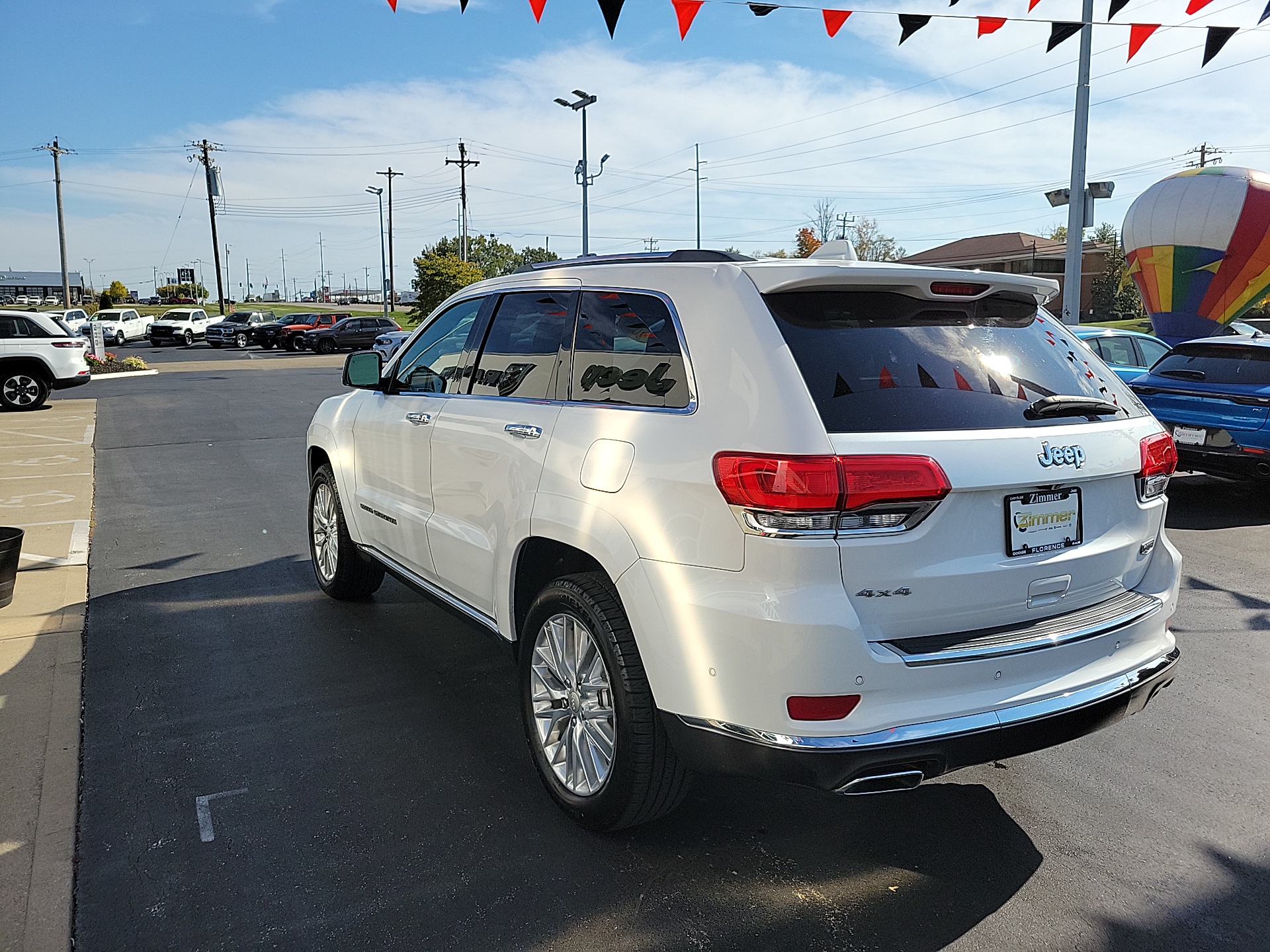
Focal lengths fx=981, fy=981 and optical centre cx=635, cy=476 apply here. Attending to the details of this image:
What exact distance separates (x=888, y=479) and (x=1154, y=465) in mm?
1239

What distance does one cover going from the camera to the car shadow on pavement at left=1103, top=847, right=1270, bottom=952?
2705 mm

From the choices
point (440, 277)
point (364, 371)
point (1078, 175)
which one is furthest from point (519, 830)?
point (440, 277)

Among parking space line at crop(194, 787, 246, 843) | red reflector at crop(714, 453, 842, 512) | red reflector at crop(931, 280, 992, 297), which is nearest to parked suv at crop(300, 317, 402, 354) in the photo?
parking space line at crop(194, 787, 246, 843)

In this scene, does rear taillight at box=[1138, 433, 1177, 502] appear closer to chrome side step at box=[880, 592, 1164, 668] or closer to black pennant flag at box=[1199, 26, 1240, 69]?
chrome side step at box=[880, 592, 1164, 668]

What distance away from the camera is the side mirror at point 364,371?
499 cm

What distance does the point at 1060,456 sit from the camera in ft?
9.45

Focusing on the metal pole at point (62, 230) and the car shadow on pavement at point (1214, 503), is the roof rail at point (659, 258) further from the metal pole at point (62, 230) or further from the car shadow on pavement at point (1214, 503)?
the metal pole at point (62, 230)

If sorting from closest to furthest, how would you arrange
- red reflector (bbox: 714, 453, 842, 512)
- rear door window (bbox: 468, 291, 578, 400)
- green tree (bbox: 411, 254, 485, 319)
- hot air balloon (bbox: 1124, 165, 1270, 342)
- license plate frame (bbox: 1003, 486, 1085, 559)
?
red reflector (bbox: 714, 453, 842, 512), license plate frame (bbox: 1003, 486, 1085, 559), rear door window (bbox: 468, 291, 578, 400), hot air balloon (bbox: 1124, 165, 1270, 342), green tree (bbox: 411, 254, 485, 319)

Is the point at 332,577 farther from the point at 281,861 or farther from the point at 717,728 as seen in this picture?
the point at 717,728

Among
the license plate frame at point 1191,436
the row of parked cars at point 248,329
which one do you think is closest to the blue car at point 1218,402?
the license plate frame at point 1191,436

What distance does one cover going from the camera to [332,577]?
19.2ft

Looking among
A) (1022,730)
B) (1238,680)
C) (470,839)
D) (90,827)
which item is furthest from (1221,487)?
(90,827)

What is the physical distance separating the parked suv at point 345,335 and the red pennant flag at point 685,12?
33.0 m

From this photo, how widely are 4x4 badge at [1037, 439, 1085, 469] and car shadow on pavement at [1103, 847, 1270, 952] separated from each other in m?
1.32
